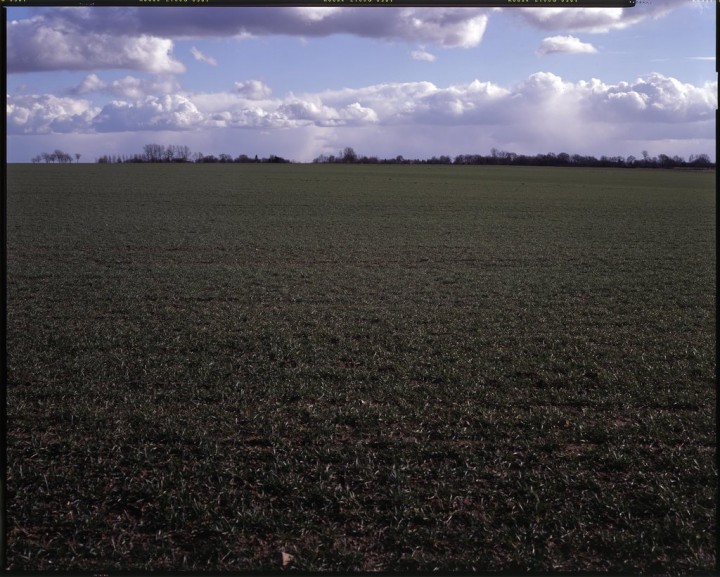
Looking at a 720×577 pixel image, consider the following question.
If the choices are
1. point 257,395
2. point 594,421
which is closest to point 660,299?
point 594,421

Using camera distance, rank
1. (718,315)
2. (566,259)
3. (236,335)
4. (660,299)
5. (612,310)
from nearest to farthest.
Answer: (718,315) < (236,335) < (612,310) < (660,299) < (566,259)

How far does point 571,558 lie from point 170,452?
3838 mm

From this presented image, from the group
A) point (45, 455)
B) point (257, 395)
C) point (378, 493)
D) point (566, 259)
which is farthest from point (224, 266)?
point (378, 493)

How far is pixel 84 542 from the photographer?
5148mm

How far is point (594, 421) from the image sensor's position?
7855 millimetres

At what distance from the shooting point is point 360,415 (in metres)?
8.02

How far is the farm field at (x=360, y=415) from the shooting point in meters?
5.19

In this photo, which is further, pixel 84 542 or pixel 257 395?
pixel 257 395

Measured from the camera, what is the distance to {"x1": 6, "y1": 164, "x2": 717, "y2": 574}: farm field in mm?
5191

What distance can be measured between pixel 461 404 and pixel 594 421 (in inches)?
59.6

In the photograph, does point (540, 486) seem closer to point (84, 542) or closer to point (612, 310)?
point (84, 542)

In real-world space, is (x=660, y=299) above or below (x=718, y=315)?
below

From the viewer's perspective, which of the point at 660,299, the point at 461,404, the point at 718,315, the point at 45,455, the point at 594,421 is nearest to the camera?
the point at 718,315

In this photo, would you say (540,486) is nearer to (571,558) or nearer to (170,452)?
(571,558)
